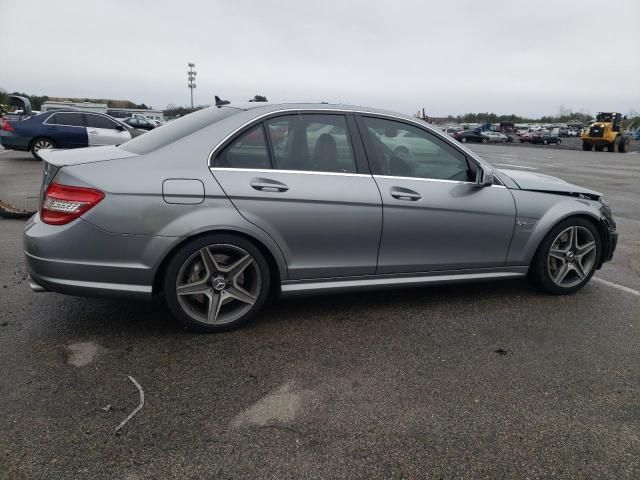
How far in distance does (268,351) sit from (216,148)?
1.38 meters

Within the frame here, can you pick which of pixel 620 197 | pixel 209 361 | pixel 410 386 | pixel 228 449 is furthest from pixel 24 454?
pixel 620 197

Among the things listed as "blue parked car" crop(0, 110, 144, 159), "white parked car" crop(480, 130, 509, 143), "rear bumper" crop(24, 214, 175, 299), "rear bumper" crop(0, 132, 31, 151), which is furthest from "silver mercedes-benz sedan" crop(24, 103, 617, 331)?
"white parked car" crop(480, 130, 509, 143)

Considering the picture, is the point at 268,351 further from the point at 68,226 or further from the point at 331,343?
the point at 68,226

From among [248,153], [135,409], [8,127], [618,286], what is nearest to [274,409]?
[135,409]

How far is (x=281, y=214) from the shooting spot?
345 cm

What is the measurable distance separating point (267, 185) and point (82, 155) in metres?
1.32

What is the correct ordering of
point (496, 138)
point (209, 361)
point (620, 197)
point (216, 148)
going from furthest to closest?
1. point (496, 138)
2. point (620, 197)
3. point (216, 148)
4. point (209, 361)

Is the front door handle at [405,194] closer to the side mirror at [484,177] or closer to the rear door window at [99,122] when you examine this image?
the side mirror at [484,177]

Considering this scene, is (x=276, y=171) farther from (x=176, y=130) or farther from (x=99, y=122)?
(x=99, y=122)

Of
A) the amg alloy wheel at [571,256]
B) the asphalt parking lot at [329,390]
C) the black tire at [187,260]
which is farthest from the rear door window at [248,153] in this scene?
the amg alloy wheel at [571,256]

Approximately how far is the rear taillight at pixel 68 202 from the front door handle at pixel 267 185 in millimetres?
948

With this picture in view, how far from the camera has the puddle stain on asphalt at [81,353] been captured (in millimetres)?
3053

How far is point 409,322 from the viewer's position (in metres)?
3.82

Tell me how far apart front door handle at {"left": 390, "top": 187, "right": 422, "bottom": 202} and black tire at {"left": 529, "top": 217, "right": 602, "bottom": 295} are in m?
1.33
